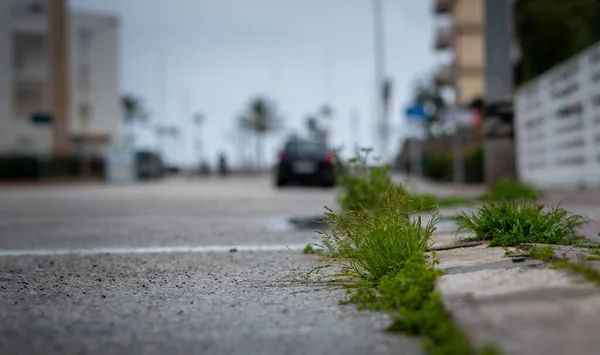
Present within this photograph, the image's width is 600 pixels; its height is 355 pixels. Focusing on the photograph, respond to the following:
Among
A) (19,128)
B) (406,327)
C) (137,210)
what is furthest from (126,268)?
(19,128)

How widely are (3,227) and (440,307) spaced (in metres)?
8.62

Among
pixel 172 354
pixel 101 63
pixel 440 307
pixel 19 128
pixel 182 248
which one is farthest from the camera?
pixel 101 63

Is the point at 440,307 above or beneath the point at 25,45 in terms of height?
beneath

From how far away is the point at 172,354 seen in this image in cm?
330

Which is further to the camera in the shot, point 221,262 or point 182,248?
point 182,248

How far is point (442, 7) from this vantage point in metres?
62.5

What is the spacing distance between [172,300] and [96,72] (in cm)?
6588

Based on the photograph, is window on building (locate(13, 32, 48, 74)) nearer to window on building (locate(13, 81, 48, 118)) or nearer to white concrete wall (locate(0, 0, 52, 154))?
white concrete wall (locate(0, 0, 52, 154))

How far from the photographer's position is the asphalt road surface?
11.4 feet

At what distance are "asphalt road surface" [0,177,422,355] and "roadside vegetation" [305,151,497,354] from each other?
11cm

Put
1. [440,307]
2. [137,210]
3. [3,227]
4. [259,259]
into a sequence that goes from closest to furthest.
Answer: [440,307] < [259,259] < [3,227] < [137,210]

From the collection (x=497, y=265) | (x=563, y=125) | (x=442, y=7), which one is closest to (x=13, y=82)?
(x=442, y=7)

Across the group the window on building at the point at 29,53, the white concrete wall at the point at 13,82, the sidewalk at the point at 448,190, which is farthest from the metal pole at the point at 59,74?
the sidewalk at the point at 448,190

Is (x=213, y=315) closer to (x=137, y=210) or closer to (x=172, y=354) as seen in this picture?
(x=172, y=354)
